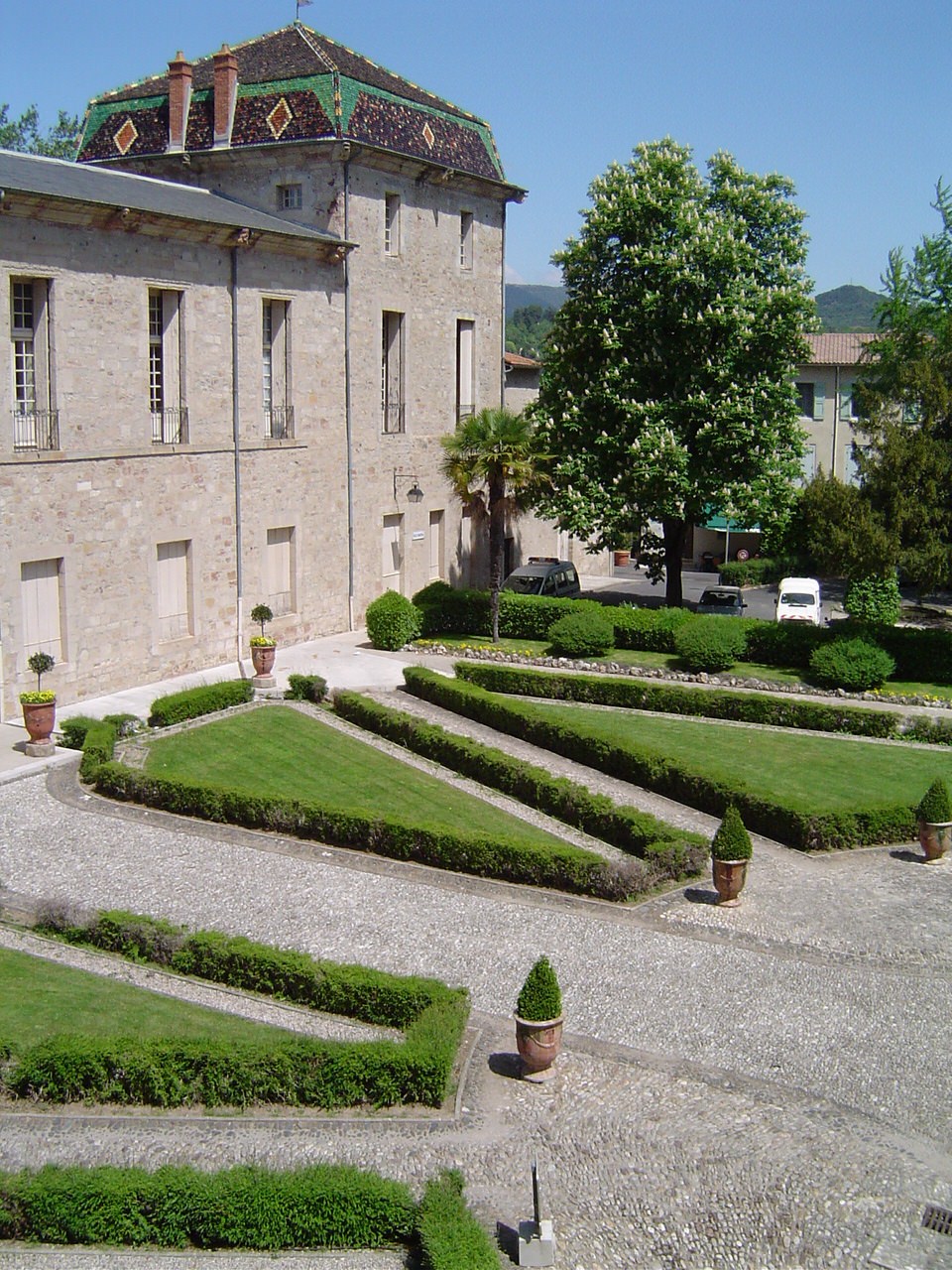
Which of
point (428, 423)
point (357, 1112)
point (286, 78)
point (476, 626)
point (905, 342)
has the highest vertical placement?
point (286, 78)

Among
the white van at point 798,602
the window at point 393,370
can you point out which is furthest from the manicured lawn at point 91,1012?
the white van at point 798,602

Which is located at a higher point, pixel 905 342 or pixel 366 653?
pixel 905 342

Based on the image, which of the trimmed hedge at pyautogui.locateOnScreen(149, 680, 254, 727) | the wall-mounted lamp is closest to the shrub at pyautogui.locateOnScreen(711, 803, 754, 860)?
the trimmed hedge at pyautogui.locateOnScreen(149, 680, 254, 727)

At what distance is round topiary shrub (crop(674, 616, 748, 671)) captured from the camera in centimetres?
2986

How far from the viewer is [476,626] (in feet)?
112

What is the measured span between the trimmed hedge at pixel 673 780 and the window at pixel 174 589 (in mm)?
5184

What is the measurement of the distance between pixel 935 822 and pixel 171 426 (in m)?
16.9

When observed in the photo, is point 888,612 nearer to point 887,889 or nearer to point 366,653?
point 366,653

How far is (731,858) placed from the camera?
1659 cm

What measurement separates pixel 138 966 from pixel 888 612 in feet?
82.3

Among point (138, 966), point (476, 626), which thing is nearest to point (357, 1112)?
point (138, 966)

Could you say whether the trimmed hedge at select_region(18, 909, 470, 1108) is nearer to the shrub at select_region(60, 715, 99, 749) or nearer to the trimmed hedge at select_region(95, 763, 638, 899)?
the trimmed hedge at select_region(95, 763, 638, 899)

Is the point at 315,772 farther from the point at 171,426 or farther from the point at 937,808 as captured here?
the point at 937,808

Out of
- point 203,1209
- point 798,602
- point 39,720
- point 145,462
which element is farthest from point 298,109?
point 203,1209
